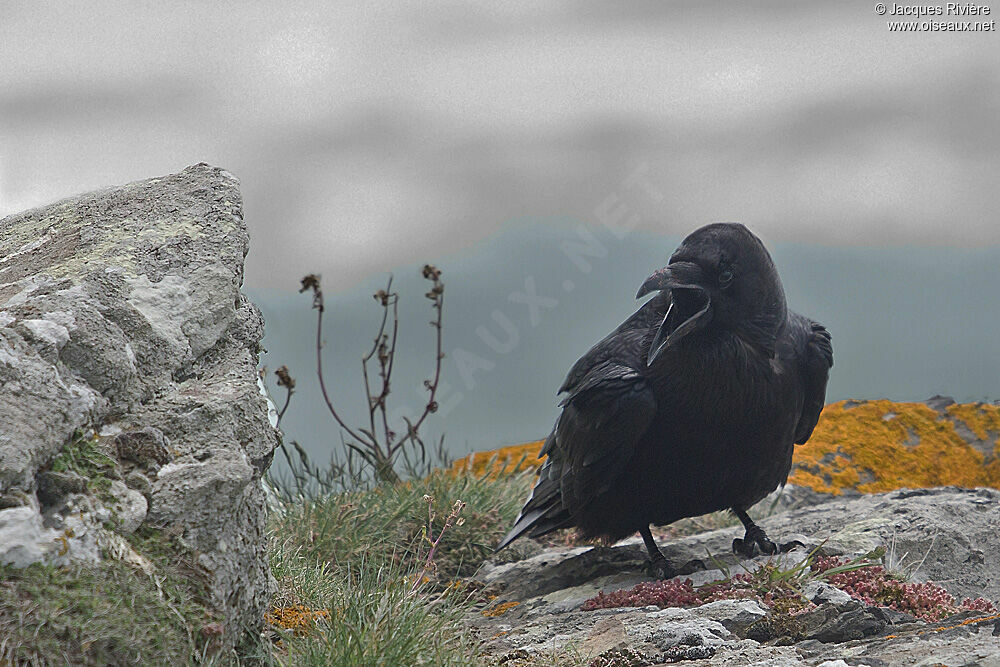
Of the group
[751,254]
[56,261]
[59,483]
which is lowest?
[59,483]

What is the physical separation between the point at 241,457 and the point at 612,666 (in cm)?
141

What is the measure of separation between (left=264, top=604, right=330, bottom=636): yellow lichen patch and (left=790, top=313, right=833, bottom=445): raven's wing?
7.71 feet

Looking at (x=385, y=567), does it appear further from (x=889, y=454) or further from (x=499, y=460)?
(x=889, y=454)

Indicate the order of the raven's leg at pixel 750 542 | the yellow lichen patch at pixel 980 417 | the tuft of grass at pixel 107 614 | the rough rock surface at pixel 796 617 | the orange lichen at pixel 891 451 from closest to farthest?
the tuft of grass at pixel 107 614, the rough rock surface at pixel 796 617, the raven's leg at pixel 750 542, the orange lichen at pixel 891 451, the yellow lichen patch at pixel 980 417

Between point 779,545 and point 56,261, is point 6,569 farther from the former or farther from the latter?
point 779,545

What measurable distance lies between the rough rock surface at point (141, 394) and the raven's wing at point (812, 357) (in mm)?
2427

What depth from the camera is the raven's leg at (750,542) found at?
4.15 m

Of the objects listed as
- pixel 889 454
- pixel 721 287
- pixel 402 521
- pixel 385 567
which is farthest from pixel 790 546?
pixel 889 454

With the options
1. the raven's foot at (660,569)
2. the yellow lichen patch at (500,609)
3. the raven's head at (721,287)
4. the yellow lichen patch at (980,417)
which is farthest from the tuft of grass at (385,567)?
the yellow lichen patch at (980,417)

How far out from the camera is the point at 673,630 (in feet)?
10.6

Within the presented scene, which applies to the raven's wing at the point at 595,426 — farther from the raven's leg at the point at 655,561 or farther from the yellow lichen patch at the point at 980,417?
the yellow lichen patch at the point at 980,417

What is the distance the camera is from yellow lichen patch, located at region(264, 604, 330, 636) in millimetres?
3045

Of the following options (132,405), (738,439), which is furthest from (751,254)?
(132,405)

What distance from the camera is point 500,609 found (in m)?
4.13
